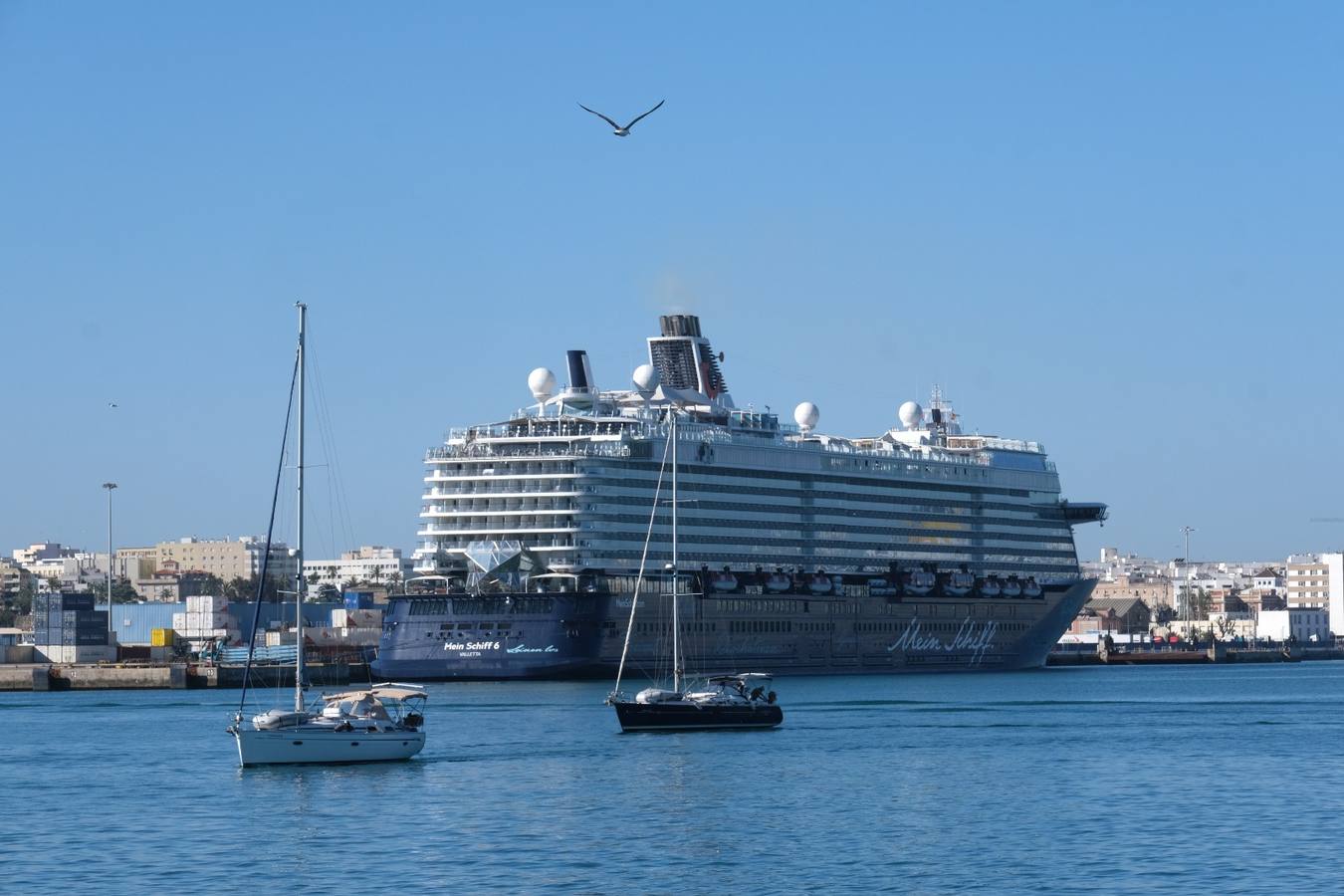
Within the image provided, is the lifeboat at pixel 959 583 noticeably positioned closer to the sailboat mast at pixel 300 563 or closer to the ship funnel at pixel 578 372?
the ship funnel at pixel 578 372

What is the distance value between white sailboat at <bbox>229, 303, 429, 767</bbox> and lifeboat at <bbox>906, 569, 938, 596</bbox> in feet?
204

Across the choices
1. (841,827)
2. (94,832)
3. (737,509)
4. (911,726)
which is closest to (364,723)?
(94,832)

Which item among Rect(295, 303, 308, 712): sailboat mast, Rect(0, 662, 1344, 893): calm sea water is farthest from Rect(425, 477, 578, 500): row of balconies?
Rect(295, 303, 308, 712): sailboat mast

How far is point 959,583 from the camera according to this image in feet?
387

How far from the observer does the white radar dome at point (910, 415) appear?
12850 cm

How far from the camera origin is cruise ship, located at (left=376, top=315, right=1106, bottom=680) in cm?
9375

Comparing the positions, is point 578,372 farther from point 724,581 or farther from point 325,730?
point 325,730

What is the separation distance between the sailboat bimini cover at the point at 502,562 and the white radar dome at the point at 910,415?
3932 centimetres

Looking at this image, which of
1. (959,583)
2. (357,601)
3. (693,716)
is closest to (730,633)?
(959,583)

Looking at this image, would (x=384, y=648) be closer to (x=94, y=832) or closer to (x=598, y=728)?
→ (x=598, y=728)

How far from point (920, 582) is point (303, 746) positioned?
2638 inches

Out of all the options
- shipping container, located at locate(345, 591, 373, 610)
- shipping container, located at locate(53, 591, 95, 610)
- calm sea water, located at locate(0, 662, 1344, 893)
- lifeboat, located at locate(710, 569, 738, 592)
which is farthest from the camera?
shipping container, located at locate(345, 591, 373, 610)

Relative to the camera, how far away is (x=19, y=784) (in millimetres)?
51500

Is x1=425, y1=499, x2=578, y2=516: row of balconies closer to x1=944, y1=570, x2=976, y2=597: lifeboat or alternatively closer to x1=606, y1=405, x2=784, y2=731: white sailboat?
x1=606, y1=405, x2=784, y2=731: white sailboat
